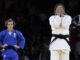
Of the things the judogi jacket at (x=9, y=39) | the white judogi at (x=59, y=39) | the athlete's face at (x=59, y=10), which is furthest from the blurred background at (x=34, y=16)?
the athlete's face at (x=59, y=10)

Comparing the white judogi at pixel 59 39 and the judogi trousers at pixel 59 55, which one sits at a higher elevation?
the white judogi at pixel 59 39

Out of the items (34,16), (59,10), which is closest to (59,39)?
(59,10)

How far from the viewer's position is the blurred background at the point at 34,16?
12.5m

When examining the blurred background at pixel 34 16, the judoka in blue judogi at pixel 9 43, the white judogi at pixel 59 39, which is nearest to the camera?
the white judogi at pixel 59 39

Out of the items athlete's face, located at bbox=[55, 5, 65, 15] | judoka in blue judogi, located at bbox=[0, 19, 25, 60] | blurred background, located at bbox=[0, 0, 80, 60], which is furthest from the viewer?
blurred background, located at bbox=[0, 0, 80, 60]

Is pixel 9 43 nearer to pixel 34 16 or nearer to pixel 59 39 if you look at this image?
pixel 59 39

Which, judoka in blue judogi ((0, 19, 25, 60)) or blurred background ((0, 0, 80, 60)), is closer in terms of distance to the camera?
judoka in blue judogi ((0, 19, 25, 60))

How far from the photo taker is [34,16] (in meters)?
13.0

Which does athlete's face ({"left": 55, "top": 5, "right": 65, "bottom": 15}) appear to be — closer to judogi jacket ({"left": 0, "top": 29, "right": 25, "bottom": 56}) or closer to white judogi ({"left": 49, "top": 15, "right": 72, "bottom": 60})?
white judogi ({"left": 49, "top": 15, "right": 72, "bottom": 60})

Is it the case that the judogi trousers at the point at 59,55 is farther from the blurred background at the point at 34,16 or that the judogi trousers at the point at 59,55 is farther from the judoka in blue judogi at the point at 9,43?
the blurred background at the point at 34,16

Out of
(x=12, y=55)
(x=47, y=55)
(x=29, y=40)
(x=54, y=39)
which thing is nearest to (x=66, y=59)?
(x=54, y=39)

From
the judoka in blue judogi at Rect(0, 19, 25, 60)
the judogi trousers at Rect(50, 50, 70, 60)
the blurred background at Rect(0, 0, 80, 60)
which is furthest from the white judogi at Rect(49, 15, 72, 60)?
the blurred background at Rect(0, 0, 80, 60)

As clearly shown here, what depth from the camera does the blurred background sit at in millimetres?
12508

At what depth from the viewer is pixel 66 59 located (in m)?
8.46
